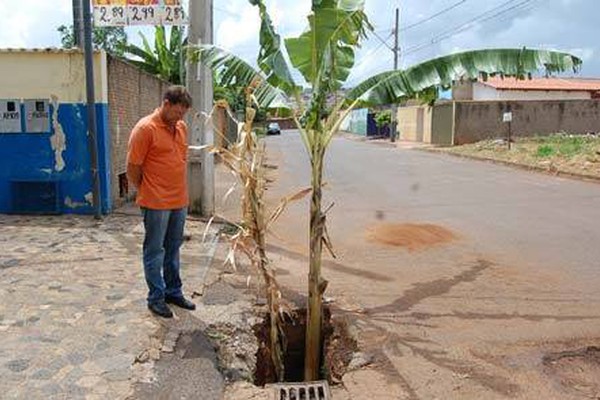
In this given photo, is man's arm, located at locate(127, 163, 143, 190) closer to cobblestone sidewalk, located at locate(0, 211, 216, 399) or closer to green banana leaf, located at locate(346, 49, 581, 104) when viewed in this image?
cobblestone sidewalk, located at locate(0, 211, 216, 399)

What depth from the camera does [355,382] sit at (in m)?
4.41

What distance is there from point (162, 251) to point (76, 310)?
0.91 meters

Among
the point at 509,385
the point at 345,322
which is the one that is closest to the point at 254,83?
the point at 345,322

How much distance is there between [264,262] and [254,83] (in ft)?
5.57

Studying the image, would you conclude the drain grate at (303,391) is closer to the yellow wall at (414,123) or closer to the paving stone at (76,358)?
the paving stone at (76,358)

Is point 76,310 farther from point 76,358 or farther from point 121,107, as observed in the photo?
point 121,107

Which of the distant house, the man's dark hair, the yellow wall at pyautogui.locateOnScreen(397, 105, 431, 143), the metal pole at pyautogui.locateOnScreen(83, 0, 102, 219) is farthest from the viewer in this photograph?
the distant house

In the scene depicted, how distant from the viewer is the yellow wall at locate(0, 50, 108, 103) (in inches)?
387

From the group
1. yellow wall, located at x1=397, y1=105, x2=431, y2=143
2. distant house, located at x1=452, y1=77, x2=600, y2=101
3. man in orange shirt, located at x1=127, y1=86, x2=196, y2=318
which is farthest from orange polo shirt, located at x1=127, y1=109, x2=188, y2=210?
distant house, located at x1=452, y1=77, x2=600, y2=101

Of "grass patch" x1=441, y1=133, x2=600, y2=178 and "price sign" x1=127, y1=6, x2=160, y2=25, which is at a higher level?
"price sign" x1=127, y1=6, x2=160, y2=25

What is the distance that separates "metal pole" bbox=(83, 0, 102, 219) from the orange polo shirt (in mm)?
4846

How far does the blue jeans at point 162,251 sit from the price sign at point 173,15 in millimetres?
5502

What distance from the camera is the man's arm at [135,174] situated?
503 centimetres

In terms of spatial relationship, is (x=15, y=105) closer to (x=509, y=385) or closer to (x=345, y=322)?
(x=345, y=322)
